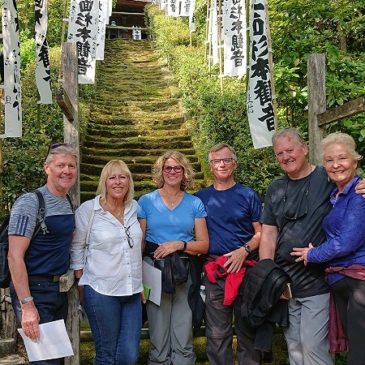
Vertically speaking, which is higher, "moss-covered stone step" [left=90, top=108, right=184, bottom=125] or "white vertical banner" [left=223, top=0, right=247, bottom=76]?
"white vertical banner" [left=223, top=0, right=247, bottom=76]

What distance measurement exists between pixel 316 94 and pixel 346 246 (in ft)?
5.44

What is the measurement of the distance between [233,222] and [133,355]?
1142 mm

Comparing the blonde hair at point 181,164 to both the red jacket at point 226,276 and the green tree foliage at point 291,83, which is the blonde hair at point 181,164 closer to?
the red jacket at point 226,276

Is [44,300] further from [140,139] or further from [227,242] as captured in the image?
[140,139]

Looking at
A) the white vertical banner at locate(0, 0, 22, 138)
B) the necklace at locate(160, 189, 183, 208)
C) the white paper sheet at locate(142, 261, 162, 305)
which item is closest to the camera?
the white paper sheet at locate(142, 261, 162, 305)

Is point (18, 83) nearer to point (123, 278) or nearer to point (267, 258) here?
point (123, 278)

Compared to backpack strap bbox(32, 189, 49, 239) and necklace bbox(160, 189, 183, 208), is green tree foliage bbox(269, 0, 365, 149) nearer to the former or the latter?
necklace bbox(160, 189, 183, 208)

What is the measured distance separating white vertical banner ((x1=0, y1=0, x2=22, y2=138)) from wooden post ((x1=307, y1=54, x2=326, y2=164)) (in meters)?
2.89

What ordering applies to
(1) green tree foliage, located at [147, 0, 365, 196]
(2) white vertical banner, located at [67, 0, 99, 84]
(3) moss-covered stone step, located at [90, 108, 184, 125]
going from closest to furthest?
(1) green tree foliage, located at [147, 0, 365, 196]
(2) white vertical banner, located at [67, 0, 99, 84]
(3) moss-covered stone step, located at [90, 108, 184, 125]

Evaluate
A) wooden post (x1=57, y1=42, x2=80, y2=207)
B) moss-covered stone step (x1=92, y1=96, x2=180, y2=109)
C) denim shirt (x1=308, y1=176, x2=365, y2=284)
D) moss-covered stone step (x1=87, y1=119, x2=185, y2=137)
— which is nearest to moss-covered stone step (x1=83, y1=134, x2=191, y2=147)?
moss-covered stone step (x1=87, y1=119, x2=185, y2=137)

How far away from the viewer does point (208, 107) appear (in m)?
8.35

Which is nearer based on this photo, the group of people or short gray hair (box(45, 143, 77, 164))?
the group of people

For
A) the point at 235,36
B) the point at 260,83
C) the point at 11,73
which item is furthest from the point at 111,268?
the point at 235,36

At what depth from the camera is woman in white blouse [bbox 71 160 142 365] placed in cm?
297
